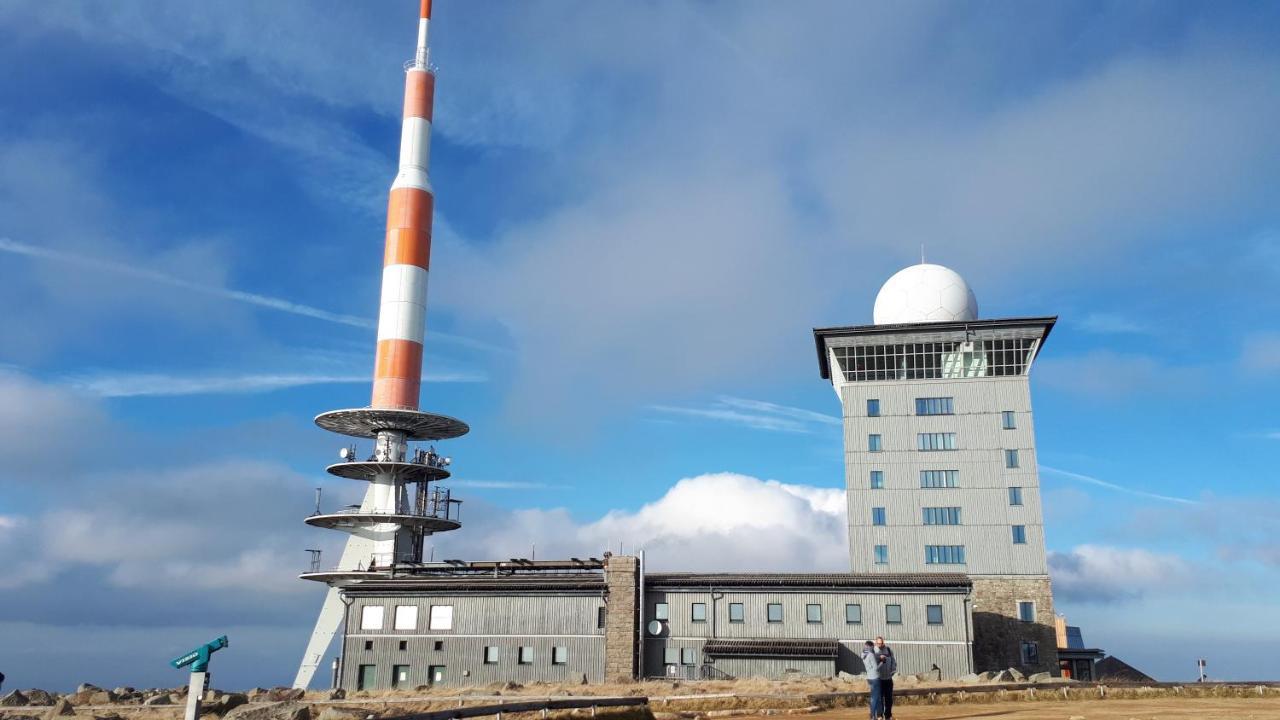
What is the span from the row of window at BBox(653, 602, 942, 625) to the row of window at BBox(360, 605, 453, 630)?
35.9ft

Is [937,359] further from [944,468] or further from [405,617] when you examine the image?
[405,617]

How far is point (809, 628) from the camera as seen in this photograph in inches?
1932

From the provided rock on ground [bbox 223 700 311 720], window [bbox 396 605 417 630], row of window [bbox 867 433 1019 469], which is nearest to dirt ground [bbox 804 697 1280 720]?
rock on ground [bbox 223 700 311 720]

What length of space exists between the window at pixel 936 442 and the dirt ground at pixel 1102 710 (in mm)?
33246

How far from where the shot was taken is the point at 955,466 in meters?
61.2

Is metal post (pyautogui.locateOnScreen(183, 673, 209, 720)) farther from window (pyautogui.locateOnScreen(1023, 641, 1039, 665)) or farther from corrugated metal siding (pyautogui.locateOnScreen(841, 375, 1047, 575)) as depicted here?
window (pyautogui.locateOnScreen(1023, 641, 1039, 665))

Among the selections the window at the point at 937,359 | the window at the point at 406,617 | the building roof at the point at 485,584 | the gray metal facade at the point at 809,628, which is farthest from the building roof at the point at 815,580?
the window at the point at 937,359

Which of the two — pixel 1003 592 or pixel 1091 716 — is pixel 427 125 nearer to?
pixel 1003 592

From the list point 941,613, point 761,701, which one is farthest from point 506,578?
point 761,701

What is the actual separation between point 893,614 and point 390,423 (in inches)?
1371

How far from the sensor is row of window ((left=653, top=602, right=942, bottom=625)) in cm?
4853

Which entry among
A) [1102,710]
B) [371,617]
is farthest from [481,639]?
[1102,710]

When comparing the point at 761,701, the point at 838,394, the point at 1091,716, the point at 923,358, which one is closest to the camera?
the point at 1091,716

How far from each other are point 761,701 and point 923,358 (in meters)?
39.7
